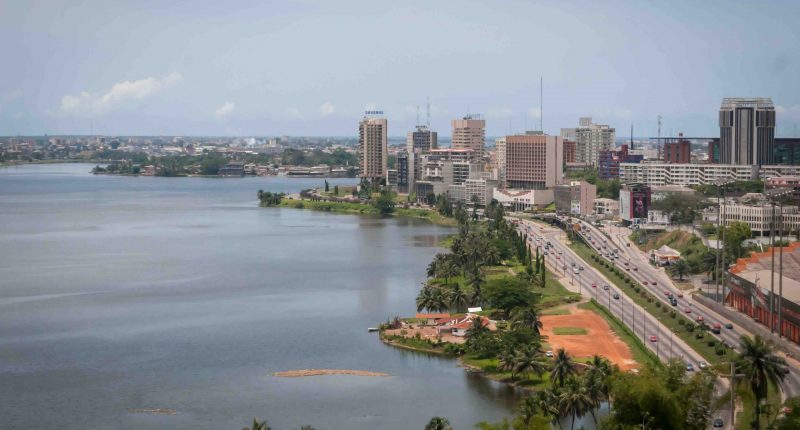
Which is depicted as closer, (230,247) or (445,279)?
(445,279)

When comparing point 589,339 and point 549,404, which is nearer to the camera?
point 549,404

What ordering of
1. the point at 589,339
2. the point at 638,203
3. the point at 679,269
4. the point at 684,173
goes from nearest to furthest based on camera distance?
the point at 589,339 < the point at 679,269 < the point at 638,203 < the point at 684,173

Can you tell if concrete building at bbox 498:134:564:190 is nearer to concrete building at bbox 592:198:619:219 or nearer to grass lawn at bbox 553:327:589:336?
concrete building at bbox 592:198:619:219

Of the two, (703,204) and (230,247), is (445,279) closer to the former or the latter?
(230,247)

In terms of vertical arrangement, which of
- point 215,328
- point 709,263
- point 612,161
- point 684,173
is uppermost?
point 612,161

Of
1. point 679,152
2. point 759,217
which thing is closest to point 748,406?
point 759,217

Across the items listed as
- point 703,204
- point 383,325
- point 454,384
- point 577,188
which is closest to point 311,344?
point 383,325

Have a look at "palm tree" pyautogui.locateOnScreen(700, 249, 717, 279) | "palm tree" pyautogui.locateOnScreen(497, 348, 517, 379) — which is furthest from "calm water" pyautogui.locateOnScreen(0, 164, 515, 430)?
"palm tree" pyautogui.locateOnScreen(700, 249, 717, 279)

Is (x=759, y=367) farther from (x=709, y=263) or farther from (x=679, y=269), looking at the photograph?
(x=679, y=269)

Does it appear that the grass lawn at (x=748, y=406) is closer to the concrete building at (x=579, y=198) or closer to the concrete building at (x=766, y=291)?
the concrete building at (x=766, y=291)
